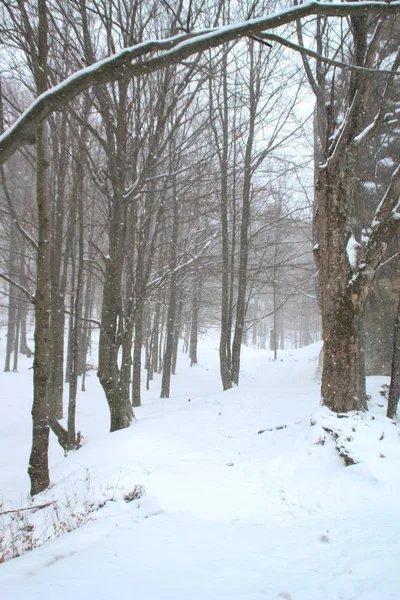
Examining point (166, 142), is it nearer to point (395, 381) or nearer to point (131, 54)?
point (131, 54)

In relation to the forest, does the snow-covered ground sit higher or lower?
lower

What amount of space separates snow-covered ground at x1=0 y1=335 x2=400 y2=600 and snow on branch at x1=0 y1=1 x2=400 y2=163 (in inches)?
95.7

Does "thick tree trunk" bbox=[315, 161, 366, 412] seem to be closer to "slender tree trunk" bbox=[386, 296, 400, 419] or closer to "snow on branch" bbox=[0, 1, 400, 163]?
"slender tree trunk" bbox=[386, 296, 400, 419]

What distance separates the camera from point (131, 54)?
166 centimetres

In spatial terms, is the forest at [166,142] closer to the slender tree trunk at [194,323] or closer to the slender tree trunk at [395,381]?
the slender tree trunk at [395,381]

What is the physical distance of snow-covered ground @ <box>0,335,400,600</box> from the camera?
2.01m

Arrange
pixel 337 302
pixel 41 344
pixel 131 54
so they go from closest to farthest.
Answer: pixel 131 54 → pixel 41 344 → pixel 337 302

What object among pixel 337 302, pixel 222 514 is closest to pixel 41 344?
pixel 222 514

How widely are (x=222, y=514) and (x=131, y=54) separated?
3.70 m

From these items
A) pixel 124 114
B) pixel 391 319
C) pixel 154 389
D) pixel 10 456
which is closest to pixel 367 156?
pixel 391 319

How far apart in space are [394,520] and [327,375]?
7.92ft

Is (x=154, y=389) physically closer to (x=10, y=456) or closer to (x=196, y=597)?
(x=10, y=456)

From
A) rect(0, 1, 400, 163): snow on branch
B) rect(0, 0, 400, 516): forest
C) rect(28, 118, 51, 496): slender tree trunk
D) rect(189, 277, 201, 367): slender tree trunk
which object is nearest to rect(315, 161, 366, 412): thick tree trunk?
rect(0, 0, 400, 516): forest

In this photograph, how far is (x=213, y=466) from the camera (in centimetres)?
446
